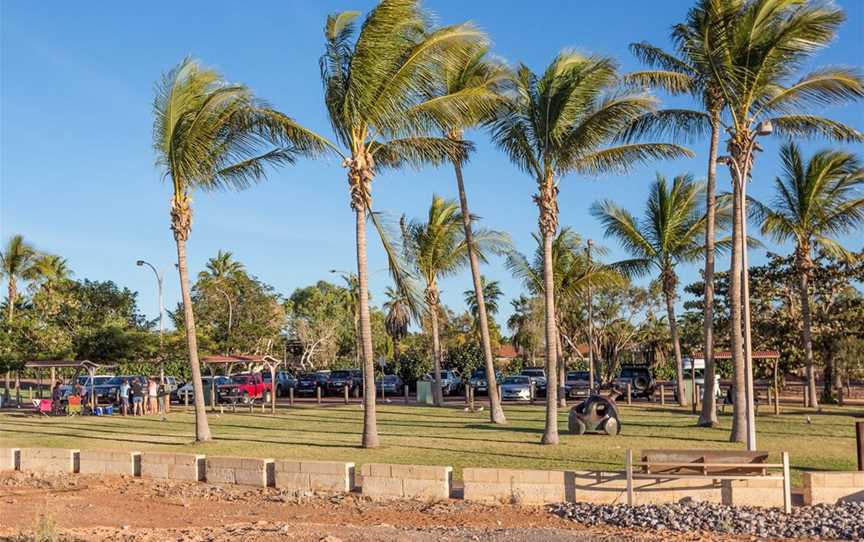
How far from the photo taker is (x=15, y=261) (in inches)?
2154

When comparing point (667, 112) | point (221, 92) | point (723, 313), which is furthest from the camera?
point (723, 313)

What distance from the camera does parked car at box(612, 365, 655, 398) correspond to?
1629 inches

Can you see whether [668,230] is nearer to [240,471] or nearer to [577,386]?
[577,386]

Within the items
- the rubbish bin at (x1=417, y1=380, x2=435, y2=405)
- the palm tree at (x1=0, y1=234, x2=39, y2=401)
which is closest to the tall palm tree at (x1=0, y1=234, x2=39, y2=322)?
the palm tree at (x1=0, y1=234, x2=39, y2=401)

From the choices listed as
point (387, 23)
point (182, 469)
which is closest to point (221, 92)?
point (387, 23)

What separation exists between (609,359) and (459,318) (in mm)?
21376

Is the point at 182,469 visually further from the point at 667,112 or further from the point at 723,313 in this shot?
the point at 723,313

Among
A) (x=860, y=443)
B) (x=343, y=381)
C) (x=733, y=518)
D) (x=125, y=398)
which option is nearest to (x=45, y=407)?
(x=125, y=398)

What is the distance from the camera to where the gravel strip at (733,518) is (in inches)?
427

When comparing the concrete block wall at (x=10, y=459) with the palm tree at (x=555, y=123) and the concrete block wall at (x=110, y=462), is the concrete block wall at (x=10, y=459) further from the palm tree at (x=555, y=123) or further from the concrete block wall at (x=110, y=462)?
the palm tree at (x=555, y=123)

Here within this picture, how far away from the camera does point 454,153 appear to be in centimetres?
2208

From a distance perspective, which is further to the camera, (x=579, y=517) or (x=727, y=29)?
(x=727, y=29)

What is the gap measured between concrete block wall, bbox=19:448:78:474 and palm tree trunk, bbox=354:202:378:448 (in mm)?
5755

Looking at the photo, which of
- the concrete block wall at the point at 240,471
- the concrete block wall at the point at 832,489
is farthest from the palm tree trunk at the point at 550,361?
the concrete block wall at the point at 832,489
